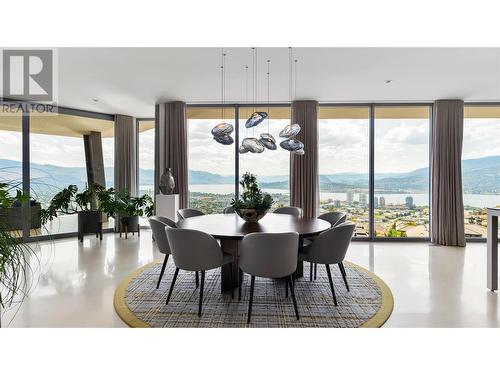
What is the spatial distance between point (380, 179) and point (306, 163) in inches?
61.9

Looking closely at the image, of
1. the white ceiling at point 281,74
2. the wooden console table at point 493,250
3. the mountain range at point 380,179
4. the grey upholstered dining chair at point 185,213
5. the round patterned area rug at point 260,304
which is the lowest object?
the round patterned area rug at point 260,304

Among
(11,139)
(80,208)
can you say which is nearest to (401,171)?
(80,208)

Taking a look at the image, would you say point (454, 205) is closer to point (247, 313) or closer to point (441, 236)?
point (441, 236)

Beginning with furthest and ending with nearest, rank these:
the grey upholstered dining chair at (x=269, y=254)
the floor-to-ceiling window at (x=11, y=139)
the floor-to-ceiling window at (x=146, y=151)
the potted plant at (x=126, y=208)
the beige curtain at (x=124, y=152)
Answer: the floor-to-ceiling window at (x=146, y=151)
the beige curtain at (x=124, y=152)
the potted plant at (x=126, y=208)
the floor-to-ceiling window at (x=11, y=139)
the grey upholstered dining chair at (x=269, y=254)

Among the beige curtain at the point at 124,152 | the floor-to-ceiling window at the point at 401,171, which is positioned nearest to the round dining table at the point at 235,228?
the floor-to-ceiling window at the point at 401,171

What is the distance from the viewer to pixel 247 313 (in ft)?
8.43

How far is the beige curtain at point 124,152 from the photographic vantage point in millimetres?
6336

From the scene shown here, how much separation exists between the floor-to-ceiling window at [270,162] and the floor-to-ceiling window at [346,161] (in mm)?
707

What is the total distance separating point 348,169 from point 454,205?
1.99 m

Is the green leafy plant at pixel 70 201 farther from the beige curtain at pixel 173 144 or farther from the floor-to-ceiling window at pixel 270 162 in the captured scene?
the floor-to-ceiling window at pixel 270 162

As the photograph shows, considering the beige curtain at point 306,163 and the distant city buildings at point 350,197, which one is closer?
the beige curtain at point 306,163

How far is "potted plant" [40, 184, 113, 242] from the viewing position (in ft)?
17.5

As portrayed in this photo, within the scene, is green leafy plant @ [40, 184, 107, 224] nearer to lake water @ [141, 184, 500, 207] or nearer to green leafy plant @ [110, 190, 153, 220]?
green leafy plant @ [110, 190, 153, 220]
